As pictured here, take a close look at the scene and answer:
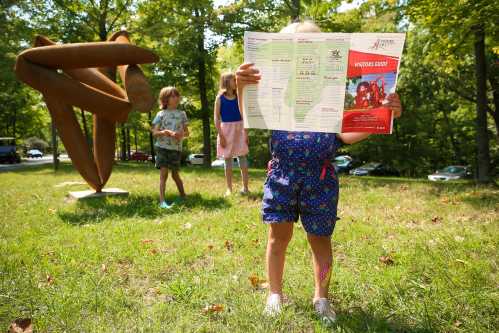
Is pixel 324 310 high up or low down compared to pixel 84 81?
down

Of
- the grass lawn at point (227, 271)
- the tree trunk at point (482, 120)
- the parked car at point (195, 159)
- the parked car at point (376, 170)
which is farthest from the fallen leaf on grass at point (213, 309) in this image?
the parked car at point (195, 159)

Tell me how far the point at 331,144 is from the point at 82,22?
66.5ft

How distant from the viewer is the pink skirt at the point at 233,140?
6.64 meters

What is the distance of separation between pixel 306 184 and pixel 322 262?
0.54 m

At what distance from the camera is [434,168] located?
33.1m

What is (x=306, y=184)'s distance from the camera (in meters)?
2.44

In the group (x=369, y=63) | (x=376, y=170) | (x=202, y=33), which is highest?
(x=202, y=33)

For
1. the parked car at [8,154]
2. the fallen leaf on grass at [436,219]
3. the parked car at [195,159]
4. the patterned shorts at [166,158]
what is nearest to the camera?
the fallen leaf on grass at [436,219]

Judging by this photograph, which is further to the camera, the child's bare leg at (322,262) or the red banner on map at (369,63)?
the child's bare leg at (322,262)

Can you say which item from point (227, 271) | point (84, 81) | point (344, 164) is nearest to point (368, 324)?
point (227, 271)

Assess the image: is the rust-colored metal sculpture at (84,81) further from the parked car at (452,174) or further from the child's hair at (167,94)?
the parked car at (452,174)

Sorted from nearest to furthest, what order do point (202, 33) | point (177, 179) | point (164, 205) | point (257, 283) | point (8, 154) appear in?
point (257, 283)
point (164, 205)
point (177, 179)
point (202, 33)
point (8, 154)

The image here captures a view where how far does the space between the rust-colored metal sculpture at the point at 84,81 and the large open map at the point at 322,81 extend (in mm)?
4132

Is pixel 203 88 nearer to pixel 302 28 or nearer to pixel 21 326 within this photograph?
pixel 302 28
